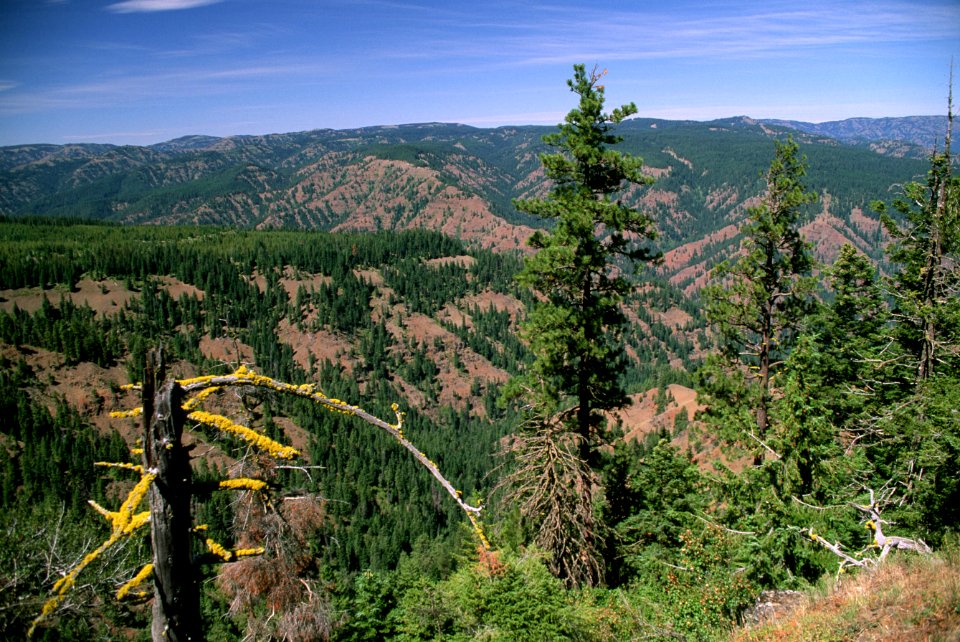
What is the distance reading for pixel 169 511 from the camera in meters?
4.84

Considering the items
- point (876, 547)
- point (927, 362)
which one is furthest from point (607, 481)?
point (927, 362)

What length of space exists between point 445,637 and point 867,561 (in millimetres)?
9673

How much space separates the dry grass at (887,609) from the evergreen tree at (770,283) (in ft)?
39.1

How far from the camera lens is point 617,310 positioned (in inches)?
706

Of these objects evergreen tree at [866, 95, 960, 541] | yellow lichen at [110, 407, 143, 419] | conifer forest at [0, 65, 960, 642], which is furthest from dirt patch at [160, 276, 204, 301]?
yellow lichen at [110, 407, 143, 419]

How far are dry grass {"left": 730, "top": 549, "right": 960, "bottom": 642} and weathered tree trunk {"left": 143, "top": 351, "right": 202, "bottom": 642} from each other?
31.4 feet

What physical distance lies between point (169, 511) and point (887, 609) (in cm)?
1086

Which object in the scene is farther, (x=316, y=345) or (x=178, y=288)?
(x=178, y=288)

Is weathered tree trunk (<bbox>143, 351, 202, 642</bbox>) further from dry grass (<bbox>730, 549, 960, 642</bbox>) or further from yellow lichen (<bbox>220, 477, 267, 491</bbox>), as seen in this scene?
dry grass (<bbox>730, 549, 960, 642</bbox>)

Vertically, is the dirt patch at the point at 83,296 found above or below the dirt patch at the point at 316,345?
above

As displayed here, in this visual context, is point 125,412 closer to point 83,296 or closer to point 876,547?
point 876,547

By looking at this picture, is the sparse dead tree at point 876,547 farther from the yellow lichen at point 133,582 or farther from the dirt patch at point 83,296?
the dirt patch at point 83,296

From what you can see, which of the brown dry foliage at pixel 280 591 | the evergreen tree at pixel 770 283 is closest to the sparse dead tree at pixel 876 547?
the evergreen tree at pixel 770 283

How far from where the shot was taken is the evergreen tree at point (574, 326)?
1622cm
